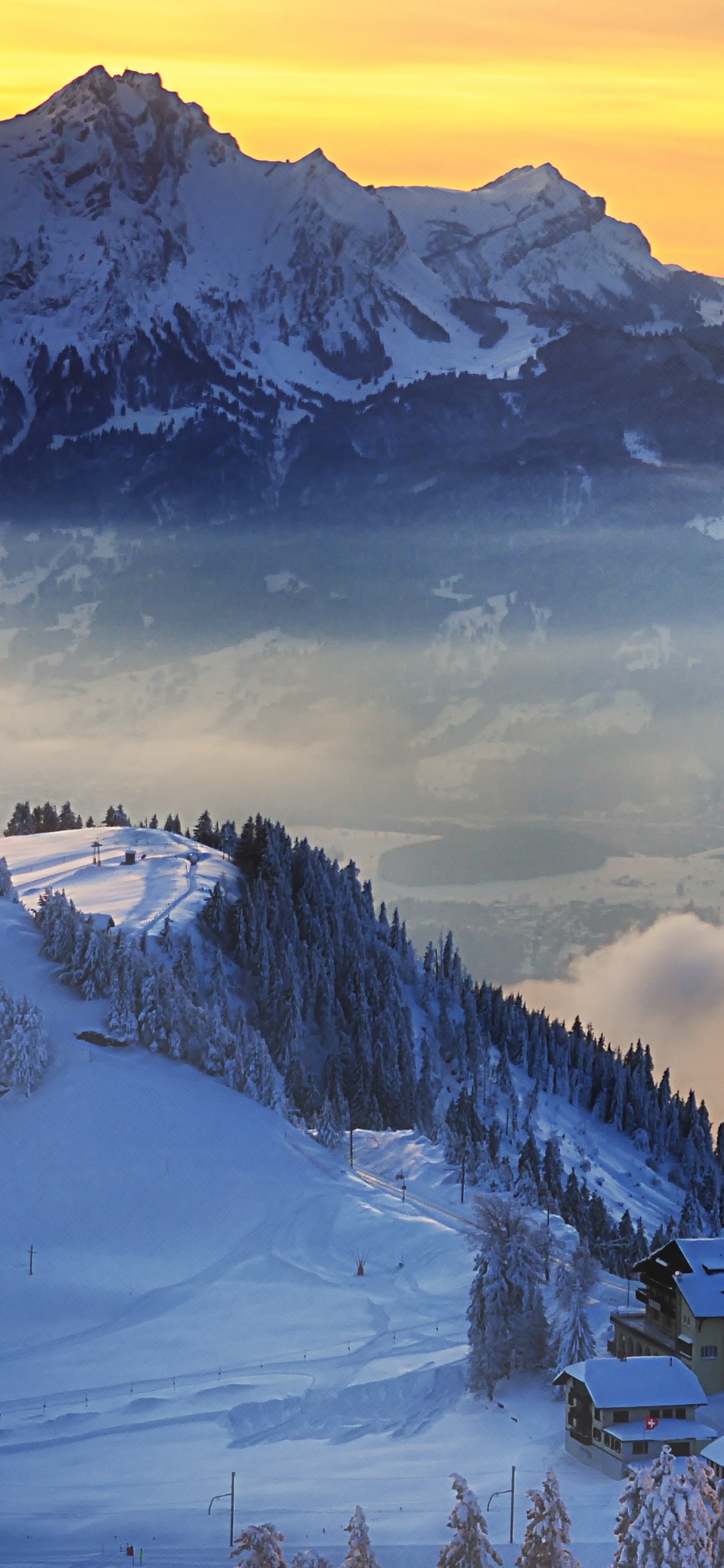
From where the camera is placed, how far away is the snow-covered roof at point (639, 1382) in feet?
440

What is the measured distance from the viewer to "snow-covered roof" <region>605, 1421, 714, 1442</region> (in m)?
132

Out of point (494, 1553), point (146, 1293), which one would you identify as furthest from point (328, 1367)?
point (494, 1553)

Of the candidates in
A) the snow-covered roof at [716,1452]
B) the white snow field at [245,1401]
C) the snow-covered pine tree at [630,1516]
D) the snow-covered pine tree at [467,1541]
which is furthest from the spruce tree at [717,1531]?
the snow-covered roof at [716,1452]

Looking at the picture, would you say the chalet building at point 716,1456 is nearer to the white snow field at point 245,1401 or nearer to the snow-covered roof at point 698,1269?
the white snow field at point 245,1401

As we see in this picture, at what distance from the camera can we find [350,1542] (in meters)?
106

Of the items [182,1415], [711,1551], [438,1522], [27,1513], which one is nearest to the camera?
[711,1551]

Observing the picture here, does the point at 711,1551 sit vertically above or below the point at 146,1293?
above

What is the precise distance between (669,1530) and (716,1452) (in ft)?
76.9

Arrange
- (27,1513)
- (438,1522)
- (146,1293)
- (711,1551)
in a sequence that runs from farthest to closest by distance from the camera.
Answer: (146,1293)
(27,1513)
(438,1522)
(711,1551)

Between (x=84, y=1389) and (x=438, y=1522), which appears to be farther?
(x=84, y=1389)

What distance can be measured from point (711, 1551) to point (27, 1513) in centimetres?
4782

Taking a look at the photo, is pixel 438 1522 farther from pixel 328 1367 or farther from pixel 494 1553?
pixel 328 1367

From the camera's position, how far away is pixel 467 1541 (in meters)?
106

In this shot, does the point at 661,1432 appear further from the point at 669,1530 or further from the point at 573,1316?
the point at 669,1530
